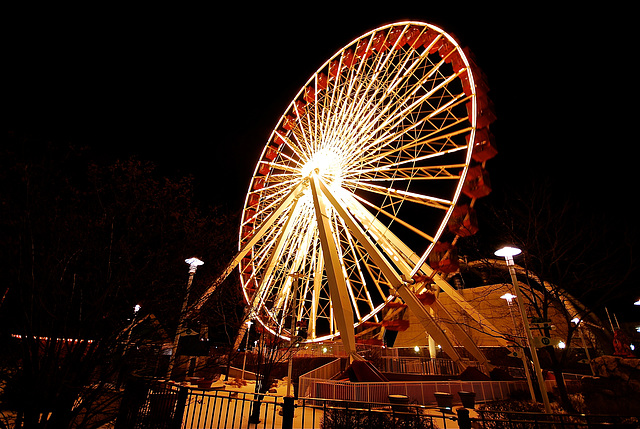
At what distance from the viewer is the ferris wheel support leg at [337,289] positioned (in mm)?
10664

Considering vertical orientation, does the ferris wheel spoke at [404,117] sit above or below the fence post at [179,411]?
above

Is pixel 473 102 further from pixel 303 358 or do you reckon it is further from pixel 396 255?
pixel 303 358

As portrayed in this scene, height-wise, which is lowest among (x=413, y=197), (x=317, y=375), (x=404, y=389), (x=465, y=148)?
(x=404, y=389)

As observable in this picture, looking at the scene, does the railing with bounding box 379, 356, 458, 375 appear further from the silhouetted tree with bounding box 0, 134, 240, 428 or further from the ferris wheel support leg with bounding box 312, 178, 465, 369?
the silhouetted tree with bounding box 0, 134, 240, 428

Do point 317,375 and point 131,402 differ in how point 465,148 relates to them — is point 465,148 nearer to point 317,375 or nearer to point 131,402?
point 317,375

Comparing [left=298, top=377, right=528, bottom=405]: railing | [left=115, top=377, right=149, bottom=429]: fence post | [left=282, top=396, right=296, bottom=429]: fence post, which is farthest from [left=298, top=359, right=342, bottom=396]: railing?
[left=115, top=377, right=149, bottom=429]: fence post

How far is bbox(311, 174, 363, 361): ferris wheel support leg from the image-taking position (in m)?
10.7

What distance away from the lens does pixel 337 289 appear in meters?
11.3

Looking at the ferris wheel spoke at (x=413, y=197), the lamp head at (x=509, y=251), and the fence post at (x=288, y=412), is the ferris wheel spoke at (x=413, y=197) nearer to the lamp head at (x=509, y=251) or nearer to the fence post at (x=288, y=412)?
the lamp head at (x=509, y=251)

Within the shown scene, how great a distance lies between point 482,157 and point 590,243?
4.54 m

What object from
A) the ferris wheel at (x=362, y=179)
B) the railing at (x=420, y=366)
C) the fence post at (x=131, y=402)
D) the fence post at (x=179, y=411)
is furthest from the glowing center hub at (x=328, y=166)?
the fence post at (x=131, y=402)

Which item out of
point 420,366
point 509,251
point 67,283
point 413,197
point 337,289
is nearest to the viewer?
point 67,283

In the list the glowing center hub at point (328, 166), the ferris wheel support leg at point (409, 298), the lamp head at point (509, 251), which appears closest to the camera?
the lamp head at point (509, 251)

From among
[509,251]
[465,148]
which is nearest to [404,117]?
[465,148]
